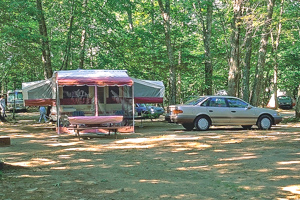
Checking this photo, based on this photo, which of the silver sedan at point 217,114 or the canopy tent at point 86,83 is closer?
the canopy tent at point 86,83

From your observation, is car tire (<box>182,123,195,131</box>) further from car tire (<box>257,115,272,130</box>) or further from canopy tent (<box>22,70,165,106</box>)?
car tire (<box>257,115,272,130</box>)

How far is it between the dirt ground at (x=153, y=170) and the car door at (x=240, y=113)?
3.75 m

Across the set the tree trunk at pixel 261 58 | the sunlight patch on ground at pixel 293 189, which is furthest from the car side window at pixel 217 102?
the sunlight patch on ground at pixel 293 189

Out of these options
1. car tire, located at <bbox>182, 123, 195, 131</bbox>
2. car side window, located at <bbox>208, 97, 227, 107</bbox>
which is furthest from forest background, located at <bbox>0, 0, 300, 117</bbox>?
car tire, located at <bbox>182, 123, 195, 131</bbox>

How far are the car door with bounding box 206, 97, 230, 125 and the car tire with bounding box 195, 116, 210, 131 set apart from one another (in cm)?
25

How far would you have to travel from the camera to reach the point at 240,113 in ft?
50.5

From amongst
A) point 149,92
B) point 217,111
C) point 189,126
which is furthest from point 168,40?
point 217,111

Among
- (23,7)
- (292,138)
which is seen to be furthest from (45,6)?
(292,138)

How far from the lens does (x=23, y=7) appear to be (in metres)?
16.2

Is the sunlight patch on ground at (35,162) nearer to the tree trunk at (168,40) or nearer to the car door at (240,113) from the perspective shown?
the car door at (240,113)

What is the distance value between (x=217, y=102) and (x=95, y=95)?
205 inches

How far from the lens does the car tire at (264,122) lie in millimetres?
15633

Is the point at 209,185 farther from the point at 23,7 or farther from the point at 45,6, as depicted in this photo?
the point at 45,6

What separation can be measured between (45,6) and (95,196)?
61.3 ft
